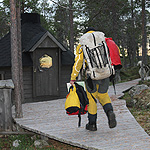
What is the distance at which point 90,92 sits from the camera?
644 cm

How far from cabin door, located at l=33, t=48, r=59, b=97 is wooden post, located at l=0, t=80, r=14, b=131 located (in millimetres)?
4903

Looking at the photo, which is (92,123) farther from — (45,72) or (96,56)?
(45,72)

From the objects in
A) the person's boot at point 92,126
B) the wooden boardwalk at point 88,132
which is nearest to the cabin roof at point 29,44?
Answer: the wooden boardwalk at point 88,132

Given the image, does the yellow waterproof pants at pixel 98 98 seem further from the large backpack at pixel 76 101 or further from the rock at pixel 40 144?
the rock at pixel 40 144

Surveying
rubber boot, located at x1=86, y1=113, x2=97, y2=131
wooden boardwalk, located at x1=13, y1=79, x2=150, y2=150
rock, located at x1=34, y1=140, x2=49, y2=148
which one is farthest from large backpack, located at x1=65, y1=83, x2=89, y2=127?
rock, located at x1=34, y1=140, x2=49, y2=148

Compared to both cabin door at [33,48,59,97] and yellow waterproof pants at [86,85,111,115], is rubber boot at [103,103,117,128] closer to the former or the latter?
yellow waterproof pants at [86,85,111,115]

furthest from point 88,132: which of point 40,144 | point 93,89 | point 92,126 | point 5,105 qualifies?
point 5,105

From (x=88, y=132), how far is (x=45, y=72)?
24.3ft

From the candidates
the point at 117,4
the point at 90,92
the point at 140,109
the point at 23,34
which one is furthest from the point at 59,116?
the point at 117,4

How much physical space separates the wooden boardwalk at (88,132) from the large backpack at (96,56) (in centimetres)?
136

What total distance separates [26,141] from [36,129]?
61.3 inches

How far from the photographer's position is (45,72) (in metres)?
13.8

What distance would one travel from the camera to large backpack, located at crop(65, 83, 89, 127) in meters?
6.27

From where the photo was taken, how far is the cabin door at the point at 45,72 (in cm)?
1359
